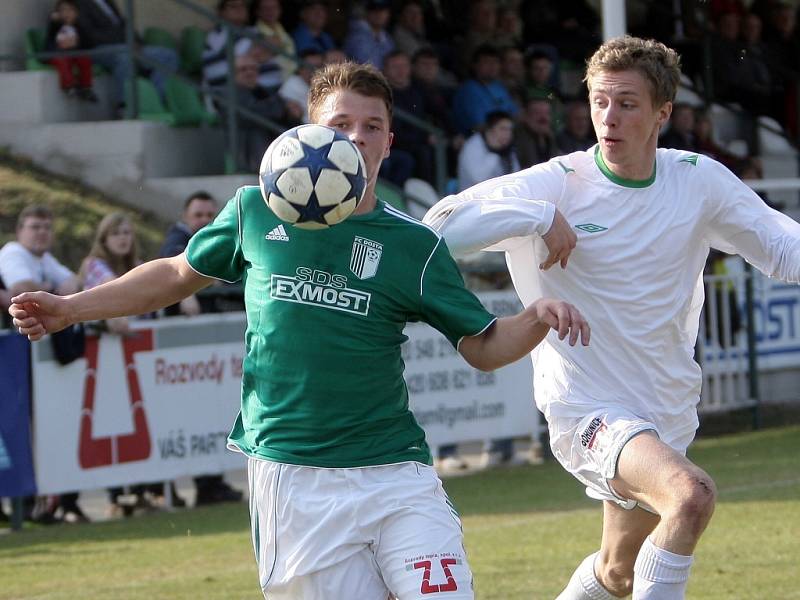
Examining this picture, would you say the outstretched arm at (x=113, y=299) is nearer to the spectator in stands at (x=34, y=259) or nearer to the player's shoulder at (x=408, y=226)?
the player's shoulder at (x=408, y=226)

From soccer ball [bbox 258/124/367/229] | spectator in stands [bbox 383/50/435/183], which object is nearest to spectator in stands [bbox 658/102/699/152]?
spectator in stands [bbox 383/50/435/183]

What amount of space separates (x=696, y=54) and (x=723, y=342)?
336 inches

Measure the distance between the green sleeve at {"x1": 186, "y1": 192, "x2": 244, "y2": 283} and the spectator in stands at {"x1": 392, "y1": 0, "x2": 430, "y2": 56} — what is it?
1312 centimetres

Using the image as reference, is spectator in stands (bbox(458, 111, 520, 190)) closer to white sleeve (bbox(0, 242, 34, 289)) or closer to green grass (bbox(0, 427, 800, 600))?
green grass (bbox(0, 427, 800, 600))

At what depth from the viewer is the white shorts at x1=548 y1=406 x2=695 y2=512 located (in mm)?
5527

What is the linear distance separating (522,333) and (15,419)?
21.5 feet

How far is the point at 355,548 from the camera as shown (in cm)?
461

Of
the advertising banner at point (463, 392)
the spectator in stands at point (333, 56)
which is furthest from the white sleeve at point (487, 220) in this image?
the spectator in stands at point (333, 56)

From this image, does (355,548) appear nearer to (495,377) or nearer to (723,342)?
(495,377)

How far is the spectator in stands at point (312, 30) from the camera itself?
1683 centimetres

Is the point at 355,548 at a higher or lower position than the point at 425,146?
lower

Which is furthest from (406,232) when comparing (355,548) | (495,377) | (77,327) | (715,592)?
(495,377)

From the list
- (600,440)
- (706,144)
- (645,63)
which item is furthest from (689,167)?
(706,144)

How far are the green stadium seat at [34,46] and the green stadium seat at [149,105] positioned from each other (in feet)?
3.20
